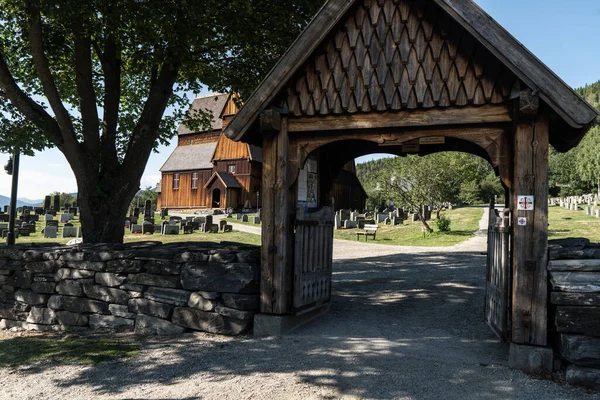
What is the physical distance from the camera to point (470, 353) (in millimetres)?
5902

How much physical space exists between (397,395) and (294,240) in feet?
9.49

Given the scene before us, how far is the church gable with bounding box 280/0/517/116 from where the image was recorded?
5977 millimetres

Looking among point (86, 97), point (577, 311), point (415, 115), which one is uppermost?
point (86, 97)

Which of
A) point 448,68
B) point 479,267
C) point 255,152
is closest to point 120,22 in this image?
point 448,68

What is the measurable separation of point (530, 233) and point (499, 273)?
2.67ft

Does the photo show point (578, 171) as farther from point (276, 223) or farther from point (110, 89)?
point (276, 223)

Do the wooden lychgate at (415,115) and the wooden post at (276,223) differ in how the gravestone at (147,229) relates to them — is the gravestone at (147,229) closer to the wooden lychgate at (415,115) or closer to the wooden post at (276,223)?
the wooden lychgate at (415,115)

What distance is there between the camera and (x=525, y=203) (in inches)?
216

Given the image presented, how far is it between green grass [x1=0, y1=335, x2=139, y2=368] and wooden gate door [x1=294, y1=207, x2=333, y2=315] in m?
2.48

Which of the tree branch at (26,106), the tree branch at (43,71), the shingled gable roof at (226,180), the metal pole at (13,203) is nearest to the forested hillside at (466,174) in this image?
the tree branch at (43,71)

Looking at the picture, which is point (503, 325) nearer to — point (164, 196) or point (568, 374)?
point (568, 374)

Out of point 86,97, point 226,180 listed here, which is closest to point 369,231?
point 86,97

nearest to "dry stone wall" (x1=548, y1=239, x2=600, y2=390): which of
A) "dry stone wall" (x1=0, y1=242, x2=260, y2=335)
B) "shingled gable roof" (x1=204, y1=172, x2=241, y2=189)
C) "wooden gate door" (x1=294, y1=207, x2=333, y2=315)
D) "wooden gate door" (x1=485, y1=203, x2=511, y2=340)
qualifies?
"wooden gate door" (x1=485, y1=203, x2=511, y2=340)

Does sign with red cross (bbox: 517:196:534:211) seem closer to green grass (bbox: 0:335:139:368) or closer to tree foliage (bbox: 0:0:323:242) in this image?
green grass (bbox: 0:335:139:368)
